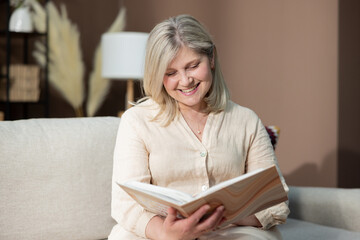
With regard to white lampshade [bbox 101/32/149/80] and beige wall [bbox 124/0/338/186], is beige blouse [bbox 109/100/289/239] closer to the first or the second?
beige wall [bbox 124/0/338/186]

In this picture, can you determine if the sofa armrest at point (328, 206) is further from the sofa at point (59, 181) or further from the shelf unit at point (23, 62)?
the shelf unit at point (23, 62)

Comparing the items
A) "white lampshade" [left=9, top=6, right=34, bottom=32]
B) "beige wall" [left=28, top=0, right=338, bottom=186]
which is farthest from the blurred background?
"white lampshade" [left=9, top=6, right=34, bottom=32]

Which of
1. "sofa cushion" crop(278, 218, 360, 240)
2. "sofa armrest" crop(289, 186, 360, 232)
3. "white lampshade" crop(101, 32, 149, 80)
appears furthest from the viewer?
"white lampshade" crop(101, 32, 149, 80)

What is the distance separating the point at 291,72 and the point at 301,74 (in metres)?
0.08

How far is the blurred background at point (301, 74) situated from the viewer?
3.14m

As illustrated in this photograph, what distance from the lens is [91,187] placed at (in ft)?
6.33

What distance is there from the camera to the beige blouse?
1.57 metres

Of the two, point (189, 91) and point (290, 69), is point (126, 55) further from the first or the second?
point (189, 91)

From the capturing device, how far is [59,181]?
6.13 feet

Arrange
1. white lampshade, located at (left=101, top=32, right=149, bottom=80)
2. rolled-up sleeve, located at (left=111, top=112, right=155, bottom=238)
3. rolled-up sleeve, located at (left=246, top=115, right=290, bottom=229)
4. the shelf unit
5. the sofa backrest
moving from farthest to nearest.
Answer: the shelf unit
white lampshade, located at (left=101, top=32, right=149, bottom=80)
the sofa backrest
rolled-up sleeve, located at (left=246, top=115, right=290, bottom=229)
rolled-up sleeve, located at (left=111, top=112, right=155, bottom=238)

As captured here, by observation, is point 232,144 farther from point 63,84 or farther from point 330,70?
point 63,84

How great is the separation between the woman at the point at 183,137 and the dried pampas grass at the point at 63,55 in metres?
2.68

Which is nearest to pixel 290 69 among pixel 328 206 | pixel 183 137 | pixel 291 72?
pixel 291 72

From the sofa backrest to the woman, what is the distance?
296 mm
